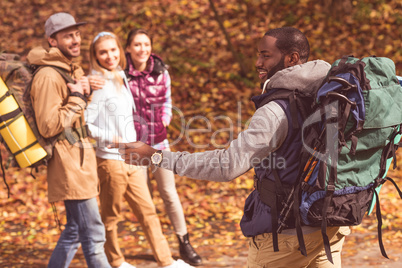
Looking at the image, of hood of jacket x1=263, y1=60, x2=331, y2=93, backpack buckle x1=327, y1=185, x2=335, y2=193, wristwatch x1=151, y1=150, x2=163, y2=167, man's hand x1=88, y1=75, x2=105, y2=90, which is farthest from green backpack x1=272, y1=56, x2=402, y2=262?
man's hand x1=88, y1=75, x2=105, y2=90

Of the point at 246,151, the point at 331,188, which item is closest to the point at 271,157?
the point at 246,151

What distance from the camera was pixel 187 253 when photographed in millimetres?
5340

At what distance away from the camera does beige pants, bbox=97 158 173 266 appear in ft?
15.6

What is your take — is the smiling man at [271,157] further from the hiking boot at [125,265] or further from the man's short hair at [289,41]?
the hiking boot at [125,265]

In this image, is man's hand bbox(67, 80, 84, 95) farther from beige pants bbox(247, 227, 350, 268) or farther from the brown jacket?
beige pants bbox(247, 227, 350, 268)

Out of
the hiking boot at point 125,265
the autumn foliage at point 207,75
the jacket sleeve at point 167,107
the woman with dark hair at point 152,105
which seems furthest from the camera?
the autumn foliage at point 207,75

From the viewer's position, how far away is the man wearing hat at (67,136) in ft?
13.2

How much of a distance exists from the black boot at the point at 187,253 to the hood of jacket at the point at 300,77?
300cm

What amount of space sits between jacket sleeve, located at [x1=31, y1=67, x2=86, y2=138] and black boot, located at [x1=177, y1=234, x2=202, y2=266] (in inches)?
78.5

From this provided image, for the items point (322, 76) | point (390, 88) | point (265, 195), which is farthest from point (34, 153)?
point (390, 88)

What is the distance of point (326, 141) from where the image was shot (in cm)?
256

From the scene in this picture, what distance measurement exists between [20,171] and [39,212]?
5.02 ft

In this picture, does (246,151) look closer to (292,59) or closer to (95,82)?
(292,59)

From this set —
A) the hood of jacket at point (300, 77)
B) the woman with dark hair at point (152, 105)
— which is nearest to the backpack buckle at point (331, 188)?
the hood of jacket at point (300, 77)
